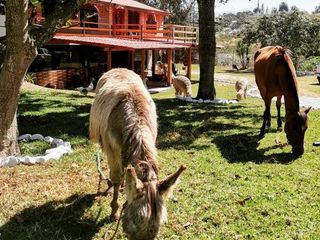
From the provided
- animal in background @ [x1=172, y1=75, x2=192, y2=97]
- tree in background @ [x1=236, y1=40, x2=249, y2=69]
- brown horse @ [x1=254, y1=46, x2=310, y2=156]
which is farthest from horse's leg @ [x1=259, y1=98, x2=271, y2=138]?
tree in background @ [x1=236, y1=40, x2=249, y2=69]

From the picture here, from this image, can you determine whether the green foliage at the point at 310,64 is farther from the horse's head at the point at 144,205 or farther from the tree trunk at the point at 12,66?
the horse's head at the point at 144,205

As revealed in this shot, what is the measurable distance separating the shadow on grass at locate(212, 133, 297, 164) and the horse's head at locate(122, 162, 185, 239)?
439cm

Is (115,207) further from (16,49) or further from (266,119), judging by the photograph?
(266,119)

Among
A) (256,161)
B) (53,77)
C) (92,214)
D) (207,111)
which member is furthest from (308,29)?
(92,214)

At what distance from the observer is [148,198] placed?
361 cm

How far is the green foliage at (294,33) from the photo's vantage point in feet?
133

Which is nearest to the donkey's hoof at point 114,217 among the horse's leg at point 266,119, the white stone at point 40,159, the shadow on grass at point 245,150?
the white stone at point 40,159

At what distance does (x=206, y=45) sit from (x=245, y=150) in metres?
7.44

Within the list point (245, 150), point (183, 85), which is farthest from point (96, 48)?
point (245, 150)

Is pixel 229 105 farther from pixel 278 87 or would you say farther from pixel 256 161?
pixel 256 161

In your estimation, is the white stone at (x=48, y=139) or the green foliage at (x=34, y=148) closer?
the green foliage at (x=34, y=148)

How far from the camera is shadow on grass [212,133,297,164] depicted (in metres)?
7.96

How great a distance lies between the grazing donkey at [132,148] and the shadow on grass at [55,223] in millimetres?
423

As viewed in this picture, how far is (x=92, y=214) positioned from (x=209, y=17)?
435 inches
